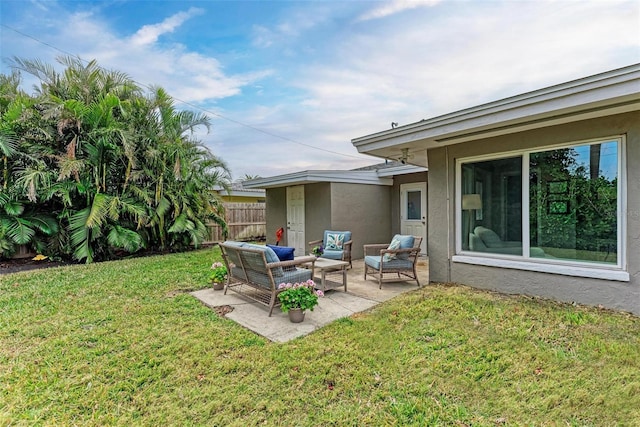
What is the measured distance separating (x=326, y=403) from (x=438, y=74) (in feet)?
27.2

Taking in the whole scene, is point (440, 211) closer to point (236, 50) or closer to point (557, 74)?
point (557, 74)

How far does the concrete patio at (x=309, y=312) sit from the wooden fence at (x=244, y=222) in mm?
8156

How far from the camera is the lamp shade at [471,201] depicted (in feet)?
16.6

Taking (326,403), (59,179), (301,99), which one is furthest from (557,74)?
(59,179)

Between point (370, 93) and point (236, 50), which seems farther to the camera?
point (370, 93)

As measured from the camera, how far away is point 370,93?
10.2 meters

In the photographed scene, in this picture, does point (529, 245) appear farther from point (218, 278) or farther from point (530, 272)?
point (218, 278)

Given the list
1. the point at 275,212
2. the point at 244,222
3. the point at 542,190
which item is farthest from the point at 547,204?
the point at 244,222

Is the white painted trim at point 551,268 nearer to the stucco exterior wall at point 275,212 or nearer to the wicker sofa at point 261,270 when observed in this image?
the wicker sofa at point 261,270

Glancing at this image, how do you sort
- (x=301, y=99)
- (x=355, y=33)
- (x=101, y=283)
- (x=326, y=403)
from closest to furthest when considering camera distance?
(x=326, y=403), (x=101, y=283), (x=355, y=33), (x=301, y=99)

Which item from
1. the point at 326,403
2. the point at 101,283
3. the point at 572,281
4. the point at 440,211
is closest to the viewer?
the point at 326,403

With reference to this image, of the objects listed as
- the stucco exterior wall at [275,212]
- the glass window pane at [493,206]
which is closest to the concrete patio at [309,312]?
the glass window pane at [493,206]

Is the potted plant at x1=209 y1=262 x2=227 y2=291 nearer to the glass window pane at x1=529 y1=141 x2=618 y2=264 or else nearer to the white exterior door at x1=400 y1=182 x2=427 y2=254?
the glass window pane at x1=529 y1=141 x2=618 y2=264

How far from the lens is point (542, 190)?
173 inches
